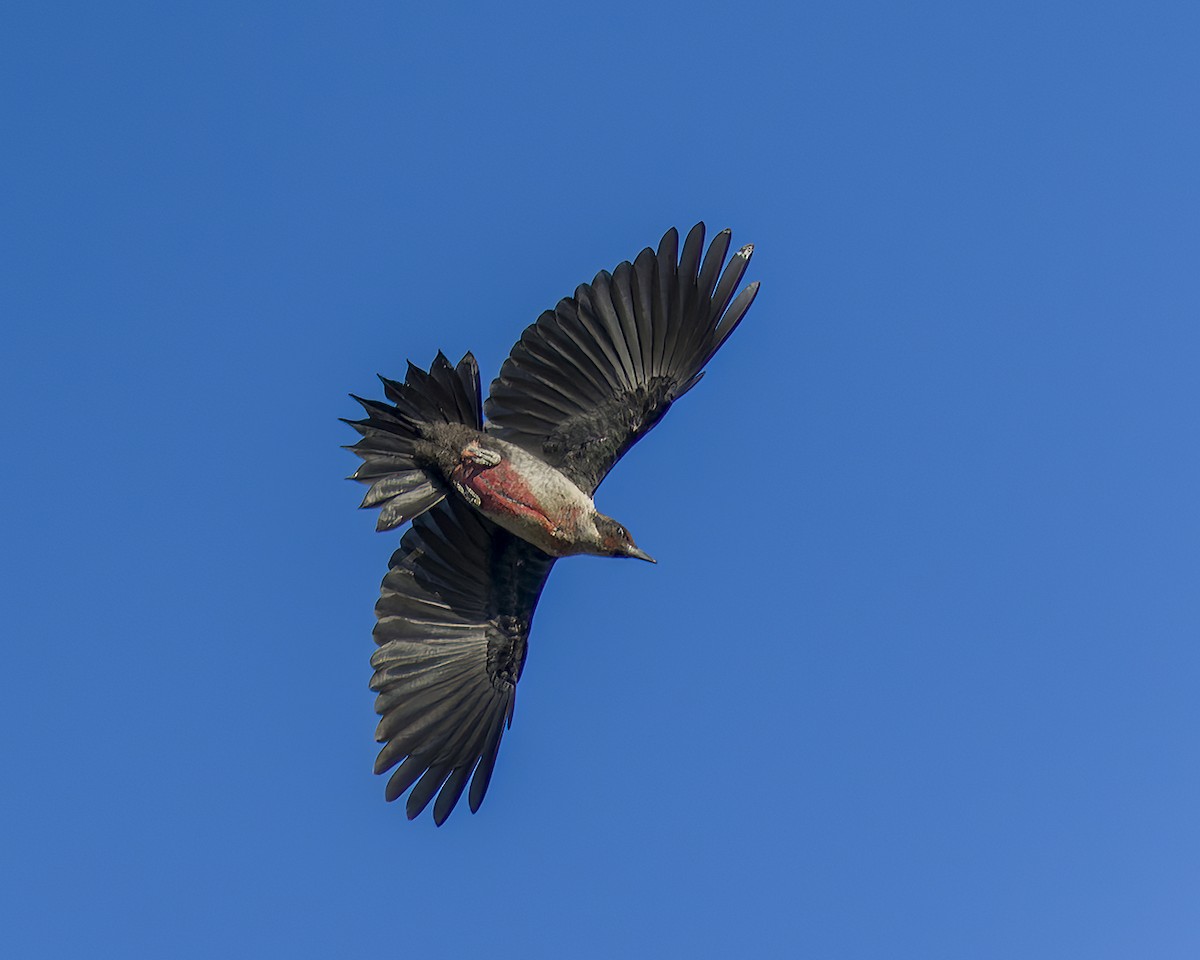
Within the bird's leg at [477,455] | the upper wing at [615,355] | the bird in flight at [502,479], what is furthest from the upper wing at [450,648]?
the upper wing at [615,355]

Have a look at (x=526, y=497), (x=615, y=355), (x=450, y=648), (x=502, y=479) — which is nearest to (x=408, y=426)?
(x=502, y=479)

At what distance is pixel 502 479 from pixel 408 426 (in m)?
0.85

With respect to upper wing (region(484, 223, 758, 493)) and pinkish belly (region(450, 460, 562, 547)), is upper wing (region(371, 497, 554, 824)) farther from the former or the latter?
upper wing (region(484, 223, 758, 493))

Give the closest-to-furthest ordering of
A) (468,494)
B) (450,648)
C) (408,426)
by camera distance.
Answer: (408,426) < (468,494) < (450,648)

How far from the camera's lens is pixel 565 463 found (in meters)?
15.1

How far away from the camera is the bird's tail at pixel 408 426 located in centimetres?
1415

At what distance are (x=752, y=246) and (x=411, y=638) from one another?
4.10m

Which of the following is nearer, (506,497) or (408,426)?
(408,426)

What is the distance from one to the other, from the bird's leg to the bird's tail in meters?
0.15

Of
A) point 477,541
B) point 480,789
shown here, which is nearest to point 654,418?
point 477,541

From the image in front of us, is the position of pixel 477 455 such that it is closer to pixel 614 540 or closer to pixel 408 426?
pixel 408 426

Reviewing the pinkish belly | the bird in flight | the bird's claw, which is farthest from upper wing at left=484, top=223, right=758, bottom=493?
the bird's claw

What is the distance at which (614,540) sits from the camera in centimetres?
1515

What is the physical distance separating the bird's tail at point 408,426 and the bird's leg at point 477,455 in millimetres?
155
